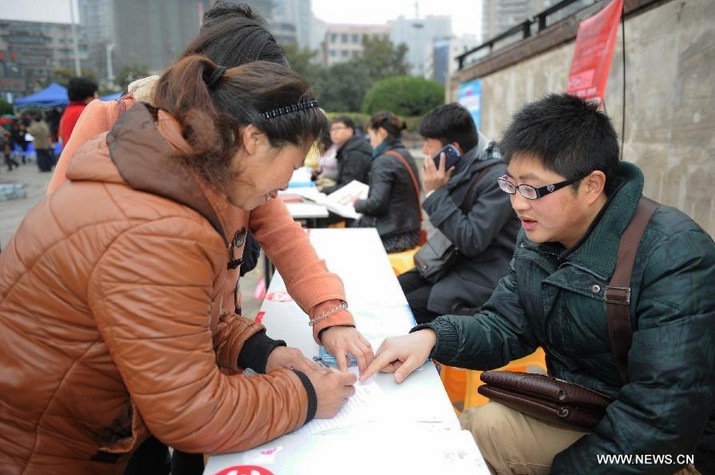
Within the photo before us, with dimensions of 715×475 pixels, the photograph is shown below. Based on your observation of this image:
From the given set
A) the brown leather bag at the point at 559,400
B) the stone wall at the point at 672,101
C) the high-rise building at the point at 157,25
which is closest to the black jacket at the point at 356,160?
the high-rise building at the point at 157,25

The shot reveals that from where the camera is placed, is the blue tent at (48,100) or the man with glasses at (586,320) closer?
the man with glasses at (586,320)

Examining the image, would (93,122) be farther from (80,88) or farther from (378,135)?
(80,88)

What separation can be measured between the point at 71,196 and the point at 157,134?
20 centimetres

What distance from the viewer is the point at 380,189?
410 cm

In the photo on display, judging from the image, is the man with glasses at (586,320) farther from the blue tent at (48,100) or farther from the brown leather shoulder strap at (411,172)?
the blue tent at (48,100)

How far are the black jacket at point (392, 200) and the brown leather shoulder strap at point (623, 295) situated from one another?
2742 millimetres

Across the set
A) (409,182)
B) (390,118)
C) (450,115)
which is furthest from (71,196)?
(390,118)

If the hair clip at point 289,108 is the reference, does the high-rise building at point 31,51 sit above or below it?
above

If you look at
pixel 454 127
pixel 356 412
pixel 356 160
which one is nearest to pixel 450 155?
pixel 454 127

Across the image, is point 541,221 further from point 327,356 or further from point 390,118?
A: point 390,118

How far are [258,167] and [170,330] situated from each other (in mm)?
401

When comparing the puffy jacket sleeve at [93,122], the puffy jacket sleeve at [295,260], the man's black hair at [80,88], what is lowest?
the puffy jacket sleeve at [295,260]

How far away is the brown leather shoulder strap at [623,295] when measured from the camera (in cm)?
136

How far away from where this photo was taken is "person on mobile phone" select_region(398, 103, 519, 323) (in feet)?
8.80
